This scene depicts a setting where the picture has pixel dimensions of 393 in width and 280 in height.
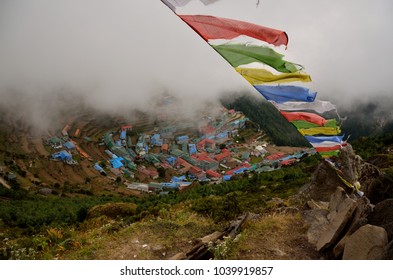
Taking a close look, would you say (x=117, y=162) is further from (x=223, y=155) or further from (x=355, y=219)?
(x=355, y=219)

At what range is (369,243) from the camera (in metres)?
4.98

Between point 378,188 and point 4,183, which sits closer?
point 378,188

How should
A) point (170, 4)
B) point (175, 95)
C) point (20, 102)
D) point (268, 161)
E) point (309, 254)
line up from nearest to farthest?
1. point (170, 4)
2. point (309, 254)
3. point (268, 161)
4. point (20, 102)
5. point (175, 95)

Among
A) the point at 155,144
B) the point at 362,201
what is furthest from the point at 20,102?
the point at 362,201

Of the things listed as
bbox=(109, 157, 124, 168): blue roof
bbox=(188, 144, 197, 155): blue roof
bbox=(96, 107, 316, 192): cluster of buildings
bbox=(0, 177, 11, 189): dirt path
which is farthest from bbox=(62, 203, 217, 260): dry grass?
bbox=(188, 144, 197, 155): blue roof

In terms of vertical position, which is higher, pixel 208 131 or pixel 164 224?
pixel 164 224

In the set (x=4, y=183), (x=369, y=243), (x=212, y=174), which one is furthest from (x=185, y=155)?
(x=369, y=243)

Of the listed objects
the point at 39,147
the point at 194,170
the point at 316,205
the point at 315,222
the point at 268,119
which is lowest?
the point at 194,170

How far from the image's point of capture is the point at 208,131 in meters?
59.2

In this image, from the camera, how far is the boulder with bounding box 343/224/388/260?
493 centimetres

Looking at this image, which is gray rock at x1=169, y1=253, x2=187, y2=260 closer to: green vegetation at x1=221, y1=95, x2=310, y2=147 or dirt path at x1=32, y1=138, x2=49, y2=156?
dirt path at x1=32, y1=138, x2=49, y2=156

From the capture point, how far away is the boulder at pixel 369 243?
4.93 metres

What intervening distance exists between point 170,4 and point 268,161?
146 ft

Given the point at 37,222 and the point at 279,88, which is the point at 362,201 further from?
the point at 37,222
